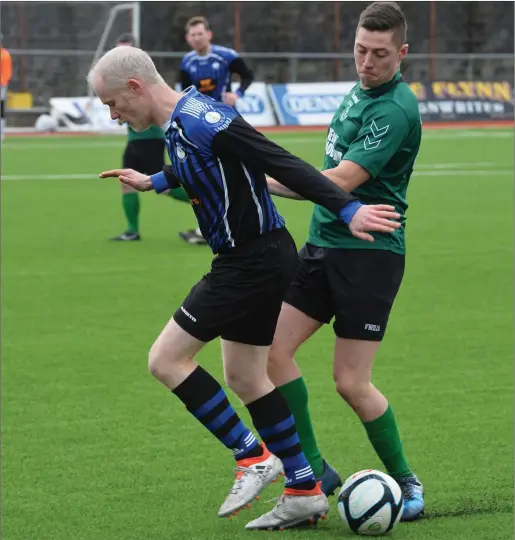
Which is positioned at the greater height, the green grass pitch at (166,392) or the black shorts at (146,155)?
the black shorts at (146,155)

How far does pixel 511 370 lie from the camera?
751cm

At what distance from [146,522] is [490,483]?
62.3 inches

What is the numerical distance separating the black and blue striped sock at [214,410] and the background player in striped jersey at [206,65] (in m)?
9.85

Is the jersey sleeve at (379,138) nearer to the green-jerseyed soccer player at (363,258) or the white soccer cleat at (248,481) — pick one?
the green-jerseyed soccer player at (363,258)

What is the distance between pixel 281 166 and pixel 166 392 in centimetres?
296

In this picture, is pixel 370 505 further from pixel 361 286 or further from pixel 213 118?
pixel 213 118

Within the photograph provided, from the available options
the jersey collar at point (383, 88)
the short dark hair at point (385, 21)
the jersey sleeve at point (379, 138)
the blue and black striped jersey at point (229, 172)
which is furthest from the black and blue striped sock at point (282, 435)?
the short dark hair at point (385, 21)

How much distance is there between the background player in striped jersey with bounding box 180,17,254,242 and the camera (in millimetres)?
14367

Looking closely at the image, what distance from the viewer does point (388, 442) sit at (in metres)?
5.04

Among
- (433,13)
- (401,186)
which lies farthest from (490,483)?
(433,13)

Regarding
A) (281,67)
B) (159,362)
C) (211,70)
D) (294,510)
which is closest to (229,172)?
(159,362)

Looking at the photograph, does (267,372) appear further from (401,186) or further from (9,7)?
(9,7)

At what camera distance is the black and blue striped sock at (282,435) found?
4.75 metres

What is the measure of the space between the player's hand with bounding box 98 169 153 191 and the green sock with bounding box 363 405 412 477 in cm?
140
